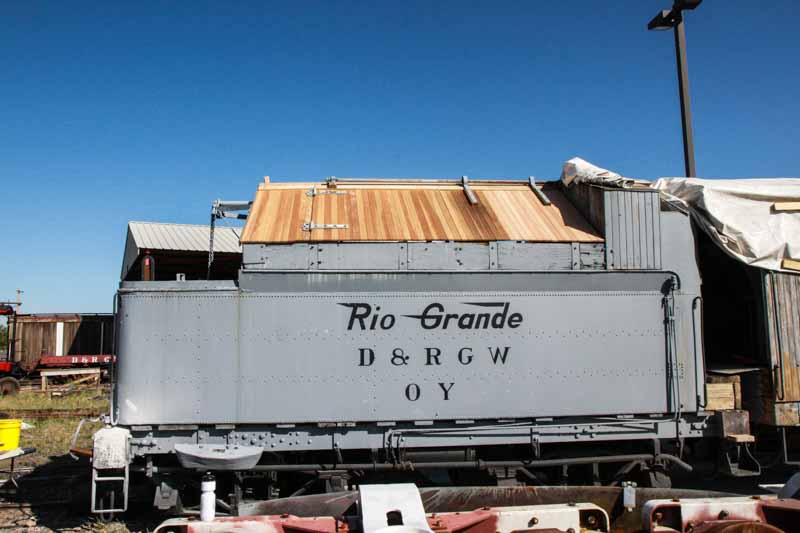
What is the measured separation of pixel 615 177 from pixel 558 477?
3854 mm

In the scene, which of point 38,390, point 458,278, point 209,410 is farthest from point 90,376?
point 458,278

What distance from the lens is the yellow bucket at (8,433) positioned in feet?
28.1

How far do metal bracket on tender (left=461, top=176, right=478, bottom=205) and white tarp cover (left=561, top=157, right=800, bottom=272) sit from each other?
153 cm

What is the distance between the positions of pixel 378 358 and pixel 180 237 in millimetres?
17986

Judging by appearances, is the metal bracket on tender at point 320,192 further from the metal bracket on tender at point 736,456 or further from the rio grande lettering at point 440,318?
the metal bracket on tender at point 736,456

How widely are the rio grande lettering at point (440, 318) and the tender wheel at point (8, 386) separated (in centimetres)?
2114

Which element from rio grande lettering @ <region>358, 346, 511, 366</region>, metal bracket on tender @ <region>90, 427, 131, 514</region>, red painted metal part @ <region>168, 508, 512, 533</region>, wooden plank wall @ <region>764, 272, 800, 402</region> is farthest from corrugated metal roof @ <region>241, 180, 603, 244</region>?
red painted metal part @ <region>168, 508, 512, 533</region>

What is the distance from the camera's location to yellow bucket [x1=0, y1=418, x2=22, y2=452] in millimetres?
8570

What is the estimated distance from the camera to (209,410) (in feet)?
22.2

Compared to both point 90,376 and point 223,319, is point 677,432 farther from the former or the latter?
point 90,376

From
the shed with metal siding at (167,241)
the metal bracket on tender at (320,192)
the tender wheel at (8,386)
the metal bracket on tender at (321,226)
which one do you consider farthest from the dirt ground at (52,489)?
the tender wheel at (8,386)

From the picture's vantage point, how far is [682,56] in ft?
33.2

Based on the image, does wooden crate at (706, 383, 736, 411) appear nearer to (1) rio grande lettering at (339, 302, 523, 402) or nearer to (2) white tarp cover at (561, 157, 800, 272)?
(2) white tarp cover at (561, 157, 800, 272)

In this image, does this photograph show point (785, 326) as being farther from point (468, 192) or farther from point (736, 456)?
point (468, 192)
